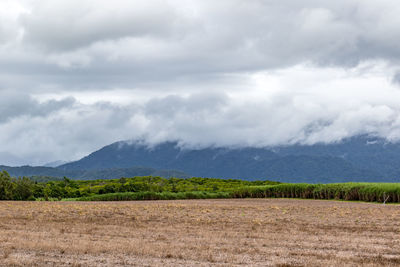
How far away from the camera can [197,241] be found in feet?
84.9

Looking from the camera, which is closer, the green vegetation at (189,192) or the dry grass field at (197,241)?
the dry grass field at (197,241)

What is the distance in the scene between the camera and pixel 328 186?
79750 mm

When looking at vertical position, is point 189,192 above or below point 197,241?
above

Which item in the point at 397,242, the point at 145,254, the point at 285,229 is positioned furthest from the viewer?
the point at 285,229

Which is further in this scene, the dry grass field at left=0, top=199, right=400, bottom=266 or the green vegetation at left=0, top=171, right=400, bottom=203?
the green vegetation at left=0, top=171, right=400, bottom=203

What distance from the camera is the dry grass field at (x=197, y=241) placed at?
67.3 feet

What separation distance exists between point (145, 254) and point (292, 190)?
212ft

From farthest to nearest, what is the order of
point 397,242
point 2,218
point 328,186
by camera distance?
point 328,186
point 2,218
point 397,242

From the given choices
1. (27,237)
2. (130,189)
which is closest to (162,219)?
(27,237)

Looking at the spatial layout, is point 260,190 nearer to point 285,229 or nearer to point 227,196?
point 227,196

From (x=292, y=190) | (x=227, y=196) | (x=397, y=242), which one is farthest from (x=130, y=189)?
(x=397, y=242)

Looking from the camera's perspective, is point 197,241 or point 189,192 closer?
point 197,241

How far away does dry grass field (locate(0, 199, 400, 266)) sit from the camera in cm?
2052

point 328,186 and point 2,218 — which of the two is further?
point 328,186
